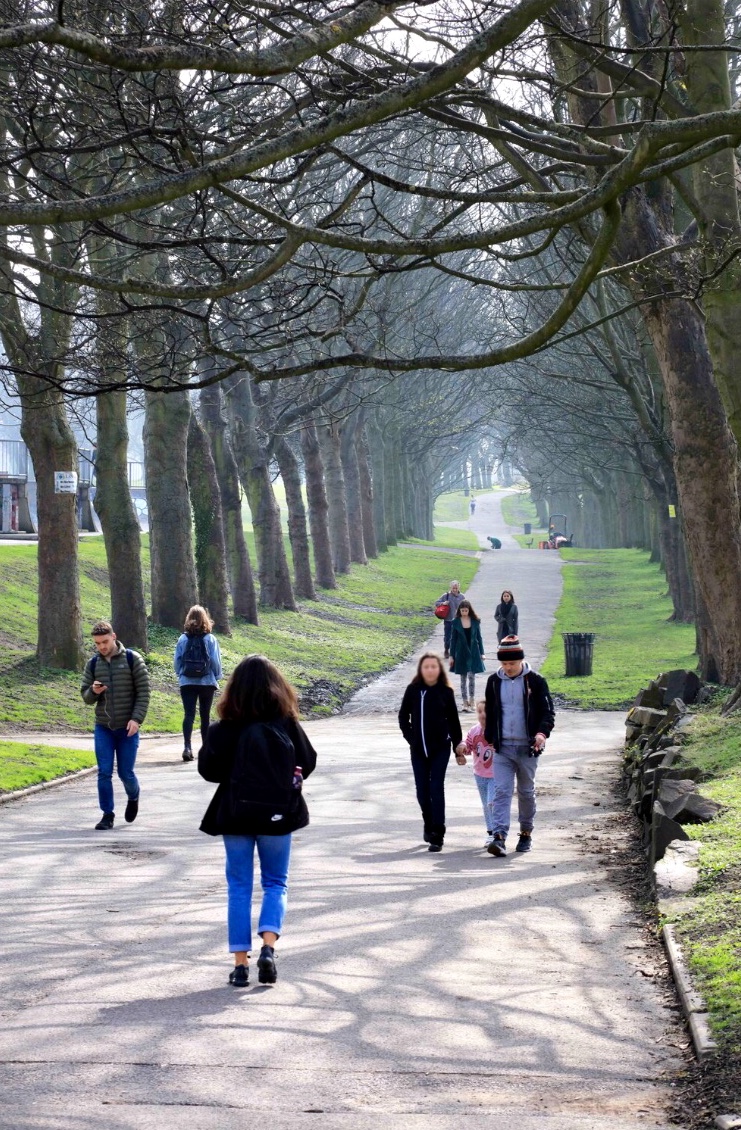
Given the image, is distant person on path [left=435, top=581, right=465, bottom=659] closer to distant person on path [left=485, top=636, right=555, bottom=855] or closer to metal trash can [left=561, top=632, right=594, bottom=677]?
metal trash can [left=561, top=632, right=594, bottom=677]

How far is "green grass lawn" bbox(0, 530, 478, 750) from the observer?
2169 centimetres

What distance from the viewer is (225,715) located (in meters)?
7.78

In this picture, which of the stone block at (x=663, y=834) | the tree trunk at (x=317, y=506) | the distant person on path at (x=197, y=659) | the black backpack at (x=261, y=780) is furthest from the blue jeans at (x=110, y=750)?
the tree trunk at (x=317, y=506)

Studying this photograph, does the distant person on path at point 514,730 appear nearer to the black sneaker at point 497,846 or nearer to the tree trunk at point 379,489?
the black sneaker at point 497,846

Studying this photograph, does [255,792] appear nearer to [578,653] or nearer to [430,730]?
[430,730]

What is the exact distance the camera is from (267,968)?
755 cm

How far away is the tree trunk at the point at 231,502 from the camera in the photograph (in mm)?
32875

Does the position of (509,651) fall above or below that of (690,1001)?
above

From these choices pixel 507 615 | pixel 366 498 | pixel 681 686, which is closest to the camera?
pixel 681 686

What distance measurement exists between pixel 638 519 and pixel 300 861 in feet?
211

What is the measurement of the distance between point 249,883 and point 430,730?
4826 mm

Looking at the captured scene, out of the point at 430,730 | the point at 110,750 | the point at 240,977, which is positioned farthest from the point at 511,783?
the point at 240,977

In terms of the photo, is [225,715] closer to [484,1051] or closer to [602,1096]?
[484,1051]

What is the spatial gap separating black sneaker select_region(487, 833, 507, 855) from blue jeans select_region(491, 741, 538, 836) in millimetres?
43
